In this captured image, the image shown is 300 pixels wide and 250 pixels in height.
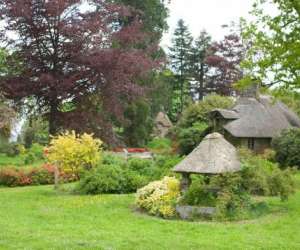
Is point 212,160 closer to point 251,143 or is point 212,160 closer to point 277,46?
point 277,46

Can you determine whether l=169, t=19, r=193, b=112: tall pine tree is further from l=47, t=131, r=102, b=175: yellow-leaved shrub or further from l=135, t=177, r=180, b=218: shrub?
l=135, t=177, r=180, b=218: shrub

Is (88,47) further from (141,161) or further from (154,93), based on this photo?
(154,93)

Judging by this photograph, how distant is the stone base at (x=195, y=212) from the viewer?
1605cm

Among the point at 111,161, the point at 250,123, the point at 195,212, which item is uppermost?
the point at 250,123

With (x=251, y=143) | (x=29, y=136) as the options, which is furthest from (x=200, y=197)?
(x=29, y=136)

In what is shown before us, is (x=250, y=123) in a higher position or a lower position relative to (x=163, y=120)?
lower

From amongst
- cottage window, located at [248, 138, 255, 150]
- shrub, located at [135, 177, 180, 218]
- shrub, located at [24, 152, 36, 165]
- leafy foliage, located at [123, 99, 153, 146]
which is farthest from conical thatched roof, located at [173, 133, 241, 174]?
leafy foliage, located at [123, 99, 153, 146]

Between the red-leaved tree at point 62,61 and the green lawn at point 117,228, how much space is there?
37.8 ft

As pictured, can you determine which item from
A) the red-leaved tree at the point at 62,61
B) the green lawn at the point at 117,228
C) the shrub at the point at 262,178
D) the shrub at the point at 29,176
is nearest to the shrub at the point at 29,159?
the red-leaved tree at the point at 62,61

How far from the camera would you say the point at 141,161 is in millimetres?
24188

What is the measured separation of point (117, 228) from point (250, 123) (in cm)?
2381

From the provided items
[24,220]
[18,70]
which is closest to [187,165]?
[24,220]

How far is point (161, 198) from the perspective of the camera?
56.3 feet

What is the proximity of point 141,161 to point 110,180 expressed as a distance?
3.08m
